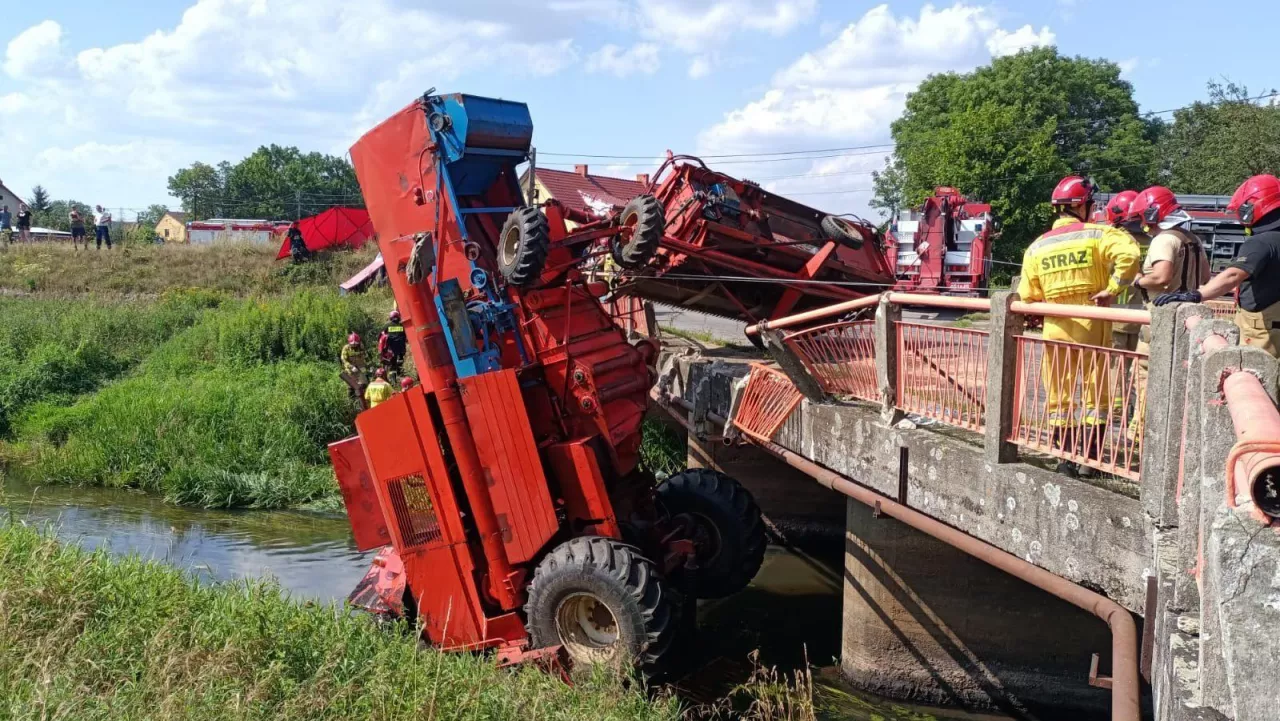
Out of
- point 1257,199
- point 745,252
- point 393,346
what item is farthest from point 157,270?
point 1257,199

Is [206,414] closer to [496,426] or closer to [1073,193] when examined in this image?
[496,426]

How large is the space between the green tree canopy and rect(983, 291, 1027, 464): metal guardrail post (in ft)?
275

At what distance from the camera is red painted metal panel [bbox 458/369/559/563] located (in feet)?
22.2

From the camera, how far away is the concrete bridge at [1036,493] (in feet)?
6.81

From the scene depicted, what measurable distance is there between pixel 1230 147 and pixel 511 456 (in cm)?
3238

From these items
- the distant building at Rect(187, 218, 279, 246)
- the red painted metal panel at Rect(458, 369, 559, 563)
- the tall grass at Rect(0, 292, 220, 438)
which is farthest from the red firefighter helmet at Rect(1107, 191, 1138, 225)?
the distant building at Rect(187, 218, 279, 246)

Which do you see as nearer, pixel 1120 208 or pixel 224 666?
pixel 224 666

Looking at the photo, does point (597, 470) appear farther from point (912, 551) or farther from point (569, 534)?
point (912, 551)

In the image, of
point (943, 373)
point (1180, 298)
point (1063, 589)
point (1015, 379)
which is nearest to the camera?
point (1180, 298)

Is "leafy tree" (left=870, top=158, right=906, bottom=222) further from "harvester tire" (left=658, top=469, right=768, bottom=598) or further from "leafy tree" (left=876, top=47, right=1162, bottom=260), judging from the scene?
"harvester tire" (left=658, top=469, right=768, bottom=598)

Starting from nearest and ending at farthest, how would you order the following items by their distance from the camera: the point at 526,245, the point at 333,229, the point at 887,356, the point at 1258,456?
the point at 1258,456, the point at 887,356, the point at 526,245, the point at 333,229

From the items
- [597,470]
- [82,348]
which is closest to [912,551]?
[597,470]

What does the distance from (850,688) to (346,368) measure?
10.1 metres

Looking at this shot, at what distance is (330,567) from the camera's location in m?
10.7
